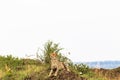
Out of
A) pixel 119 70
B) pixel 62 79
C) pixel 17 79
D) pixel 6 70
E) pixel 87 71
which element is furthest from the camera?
pixel 119 70

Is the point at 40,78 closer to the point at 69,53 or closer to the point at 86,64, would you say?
the point at 69,53

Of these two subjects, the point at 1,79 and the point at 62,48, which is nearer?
the point at 1,79

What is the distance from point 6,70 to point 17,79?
2.01 metres

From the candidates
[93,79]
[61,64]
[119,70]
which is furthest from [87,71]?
[119,70]

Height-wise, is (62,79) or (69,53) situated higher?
(69,53)

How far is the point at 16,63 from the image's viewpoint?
2708cm

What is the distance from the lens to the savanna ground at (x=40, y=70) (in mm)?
21064

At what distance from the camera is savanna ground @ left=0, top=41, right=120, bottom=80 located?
21.1 metres

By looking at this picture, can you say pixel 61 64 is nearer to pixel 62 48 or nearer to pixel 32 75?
pixel 32 75

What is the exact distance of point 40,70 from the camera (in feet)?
73.2

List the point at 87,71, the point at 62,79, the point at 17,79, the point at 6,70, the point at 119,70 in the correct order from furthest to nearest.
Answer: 1. the point at 119,70
2. the point at 87,71
3. the point at 6,70
4. the point at 17,79
5. the point at 62,79

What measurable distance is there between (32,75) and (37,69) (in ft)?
3.88

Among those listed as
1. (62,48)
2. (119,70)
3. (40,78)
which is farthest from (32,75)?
(119,70)

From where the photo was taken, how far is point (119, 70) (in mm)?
34344
